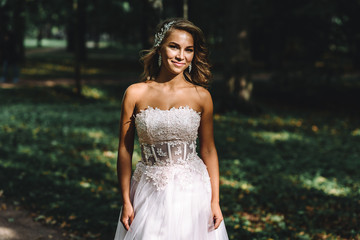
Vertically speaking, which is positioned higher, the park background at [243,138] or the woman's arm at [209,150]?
the woman's arm at [209,150]

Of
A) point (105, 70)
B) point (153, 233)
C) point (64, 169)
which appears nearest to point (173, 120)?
point (153, 233)

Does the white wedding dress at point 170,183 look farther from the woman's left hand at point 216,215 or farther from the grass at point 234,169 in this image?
the grass at point 234,169

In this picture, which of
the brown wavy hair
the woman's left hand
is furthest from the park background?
the woman's left hand

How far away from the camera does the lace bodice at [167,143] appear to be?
261 cm

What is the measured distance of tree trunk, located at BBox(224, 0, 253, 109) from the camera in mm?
13000

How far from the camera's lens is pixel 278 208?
6020mm

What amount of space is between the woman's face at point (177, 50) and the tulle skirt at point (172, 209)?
694mm

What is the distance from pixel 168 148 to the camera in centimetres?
268

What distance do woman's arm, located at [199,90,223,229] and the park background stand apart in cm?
233

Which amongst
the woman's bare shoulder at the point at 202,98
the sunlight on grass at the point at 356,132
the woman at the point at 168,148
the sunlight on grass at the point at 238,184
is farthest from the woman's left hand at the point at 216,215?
the sunlight on grass at the point at 356,132

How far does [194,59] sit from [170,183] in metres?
0.88

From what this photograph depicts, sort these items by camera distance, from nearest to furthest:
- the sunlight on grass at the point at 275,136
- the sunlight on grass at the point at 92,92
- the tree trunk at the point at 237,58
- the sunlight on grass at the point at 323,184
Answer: the sunlight on grass at the point at 323,184, the sunlight on grass at the point at 275,136, the tree trunk at the point at 237,58, the sunlight on grass at the point at 92,92

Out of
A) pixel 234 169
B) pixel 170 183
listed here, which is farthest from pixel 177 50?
pixel 234 169

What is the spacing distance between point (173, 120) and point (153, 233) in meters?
0.74
